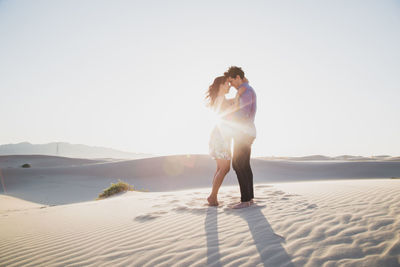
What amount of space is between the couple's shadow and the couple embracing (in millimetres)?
729

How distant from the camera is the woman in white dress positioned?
4539 millimetres

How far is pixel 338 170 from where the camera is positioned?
2034 cm

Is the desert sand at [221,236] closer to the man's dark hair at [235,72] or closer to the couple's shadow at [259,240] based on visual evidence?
the couple's shadow at [259,240]

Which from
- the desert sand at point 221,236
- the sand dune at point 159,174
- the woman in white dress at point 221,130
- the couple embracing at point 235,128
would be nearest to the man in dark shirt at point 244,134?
the couple embracing at point 235,128

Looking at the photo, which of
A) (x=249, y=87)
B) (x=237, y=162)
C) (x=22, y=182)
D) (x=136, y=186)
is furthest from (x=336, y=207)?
(x=22, y=182)

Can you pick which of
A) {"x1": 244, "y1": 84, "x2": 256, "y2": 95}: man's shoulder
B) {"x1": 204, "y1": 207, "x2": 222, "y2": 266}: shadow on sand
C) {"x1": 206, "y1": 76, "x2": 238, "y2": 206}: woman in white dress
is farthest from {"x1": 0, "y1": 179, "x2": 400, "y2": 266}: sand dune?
{"x1": 244, "y1": 84, "x2": 256, "y2": 95}: man's shoulder

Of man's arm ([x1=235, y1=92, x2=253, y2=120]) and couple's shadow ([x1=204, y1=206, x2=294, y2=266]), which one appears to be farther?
man's arm ([x1=235, y1=92, x2=253, y2=120])

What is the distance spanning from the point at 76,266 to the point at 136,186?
572 inches

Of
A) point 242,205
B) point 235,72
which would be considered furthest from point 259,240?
point 235,72

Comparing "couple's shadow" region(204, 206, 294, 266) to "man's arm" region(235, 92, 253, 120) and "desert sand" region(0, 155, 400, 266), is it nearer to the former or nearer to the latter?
"desert sand" region(0, 155, 400, 266)

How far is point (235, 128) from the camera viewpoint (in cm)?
440

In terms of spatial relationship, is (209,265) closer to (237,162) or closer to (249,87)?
(237,162)

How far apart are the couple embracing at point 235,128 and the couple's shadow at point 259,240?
73 centimetres

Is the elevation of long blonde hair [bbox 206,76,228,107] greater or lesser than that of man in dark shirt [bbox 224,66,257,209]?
greater
